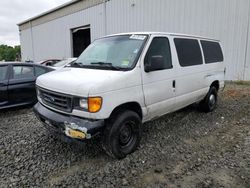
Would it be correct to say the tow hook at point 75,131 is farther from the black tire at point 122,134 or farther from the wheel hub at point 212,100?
the wheel hub at point 212,100

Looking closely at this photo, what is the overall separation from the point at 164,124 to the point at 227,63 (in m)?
7.56

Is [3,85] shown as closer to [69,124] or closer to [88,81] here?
[69,124]

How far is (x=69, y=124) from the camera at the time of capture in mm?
3061

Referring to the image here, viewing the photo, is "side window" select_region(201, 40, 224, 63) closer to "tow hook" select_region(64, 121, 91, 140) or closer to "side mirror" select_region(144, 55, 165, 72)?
"side mirror" select_region(144, 55, 165, 72)

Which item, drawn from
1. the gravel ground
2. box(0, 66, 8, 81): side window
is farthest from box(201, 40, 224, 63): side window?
box(0, 66, 8, 81): side window

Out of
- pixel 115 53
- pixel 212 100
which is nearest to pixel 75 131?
pixel 115 53

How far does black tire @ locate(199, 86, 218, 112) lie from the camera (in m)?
5.78

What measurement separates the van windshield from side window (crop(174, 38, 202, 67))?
39.5 inches

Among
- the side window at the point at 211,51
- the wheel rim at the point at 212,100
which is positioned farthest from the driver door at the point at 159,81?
the wheel rim at the point at 212,100

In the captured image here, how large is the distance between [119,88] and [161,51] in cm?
131

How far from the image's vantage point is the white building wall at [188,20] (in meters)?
10.3

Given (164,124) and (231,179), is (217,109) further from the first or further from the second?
(231,179)

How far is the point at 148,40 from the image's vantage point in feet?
12.3

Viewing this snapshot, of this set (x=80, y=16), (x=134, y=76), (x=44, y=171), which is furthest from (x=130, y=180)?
(x=80, y=16)
